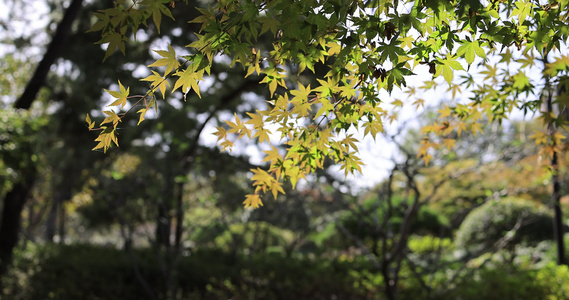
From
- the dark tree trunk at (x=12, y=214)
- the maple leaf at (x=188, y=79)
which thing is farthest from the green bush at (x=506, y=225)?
the maple leaf at (x=188, y=79)

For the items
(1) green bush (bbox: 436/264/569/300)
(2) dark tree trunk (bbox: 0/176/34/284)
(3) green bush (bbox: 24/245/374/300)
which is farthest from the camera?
(2) dark tree trunk (bbox: 0/176/34/284)

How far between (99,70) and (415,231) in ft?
27.5

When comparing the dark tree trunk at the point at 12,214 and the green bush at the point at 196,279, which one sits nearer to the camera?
the green bush at the point at 196,279

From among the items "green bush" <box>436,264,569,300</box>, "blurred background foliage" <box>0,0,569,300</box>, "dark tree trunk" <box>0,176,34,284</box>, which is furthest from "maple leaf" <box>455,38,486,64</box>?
"dark tree trunk" <box>0,176,34,284</box>

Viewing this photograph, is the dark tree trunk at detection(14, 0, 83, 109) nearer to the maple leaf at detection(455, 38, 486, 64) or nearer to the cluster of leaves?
the cluster of leaves

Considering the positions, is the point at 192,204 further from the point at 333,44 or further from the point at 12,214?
the point at 333,44

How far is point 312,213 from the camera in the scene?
12.3m

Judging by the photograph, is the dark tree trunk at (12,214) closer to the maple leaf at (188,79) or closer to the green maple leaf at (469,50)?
the maple leaf at (188,79)

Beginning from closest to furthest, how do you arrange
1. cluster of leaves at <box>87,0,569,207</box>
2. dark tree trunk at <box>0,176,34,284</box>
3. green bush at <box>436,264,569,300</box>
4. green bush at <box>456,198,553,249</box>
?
cluster of leaves at <box>87,0,569,207</box>
green bush at <box>436,264,569,300</box>
dark tree trunk at <box>0,176,34,284</box>
green bush at <box>456,198,553,249</box>

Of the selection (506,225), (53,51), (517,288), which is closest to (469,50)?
(517,288)

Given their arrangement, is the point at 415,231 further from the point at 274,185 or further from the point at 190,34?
the point at 274,185

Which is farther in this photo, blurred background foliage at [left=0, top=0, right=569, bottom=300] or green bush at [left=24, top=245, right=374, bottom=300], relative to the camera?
green bush at [left=24, top=245, right=374, bottom=300]

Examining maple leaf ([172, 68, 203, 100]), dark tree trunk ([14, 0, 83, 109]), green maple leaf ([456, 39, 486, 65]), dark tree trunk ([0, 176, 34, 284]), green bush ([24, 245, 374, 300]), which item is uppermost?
dark tree trunk ([14, 0, 83, 109])

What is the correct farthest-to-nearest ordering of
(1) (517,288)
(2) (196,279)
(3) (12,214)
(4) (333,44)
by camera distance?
(3) (12,214) < (2) (196,279) < (1) (517,288) < (4) (333,44)
